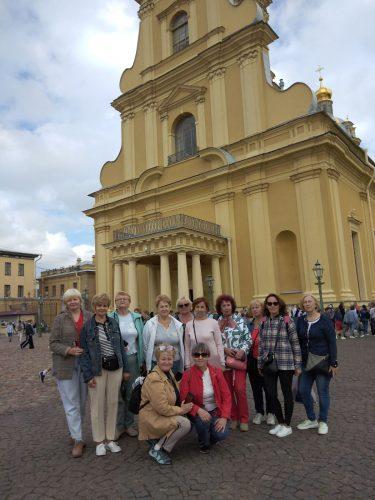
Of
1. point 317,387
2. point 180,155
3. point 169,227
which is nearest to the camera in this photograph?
point 317,387

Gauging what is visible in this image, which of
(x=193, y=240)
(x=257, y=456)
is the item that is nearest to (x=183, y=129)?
(x=193, y=240)

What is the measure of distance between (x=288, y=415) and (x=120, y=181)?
1094 inches

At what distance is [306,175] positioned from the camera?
840 inches

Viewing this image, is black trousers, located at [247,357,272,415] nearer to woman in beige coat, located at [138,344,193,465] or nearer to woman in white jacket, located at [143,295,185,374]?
woman in white jacket, located at [143,295,185,374]

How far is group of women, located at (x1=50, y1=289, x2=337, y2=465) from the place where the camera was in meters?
4.68

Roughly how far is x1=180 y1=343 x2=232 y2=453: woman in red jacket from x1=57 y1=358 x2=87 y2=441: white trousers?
1.33m

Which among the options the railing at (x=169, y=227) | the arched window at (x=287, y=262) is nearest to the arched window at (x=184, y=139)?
the railing at (x=169, y=227)

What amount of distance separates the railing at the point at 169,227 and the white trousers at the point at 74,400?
16144 mm

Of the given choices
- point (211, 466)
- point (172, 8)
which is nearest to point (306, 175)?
point (172, 8)

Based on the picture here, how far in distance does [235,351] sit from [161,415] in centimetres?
152

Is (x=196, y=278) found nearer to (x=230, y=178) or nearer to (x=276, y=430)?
(x=230, y=178)

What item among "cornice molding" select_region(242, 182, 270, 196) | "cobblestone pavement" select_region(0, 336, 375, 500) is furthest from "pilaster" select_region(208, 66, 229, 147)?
"cobblestone pavement" select_region(0, 336, 375, 500)

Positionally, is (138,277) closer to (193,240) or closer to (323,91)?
(193,240)

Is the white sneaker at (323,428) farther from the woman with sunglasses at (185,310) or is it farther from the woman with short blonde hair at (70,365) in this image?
the woman with short blonde hair at (70,365)
